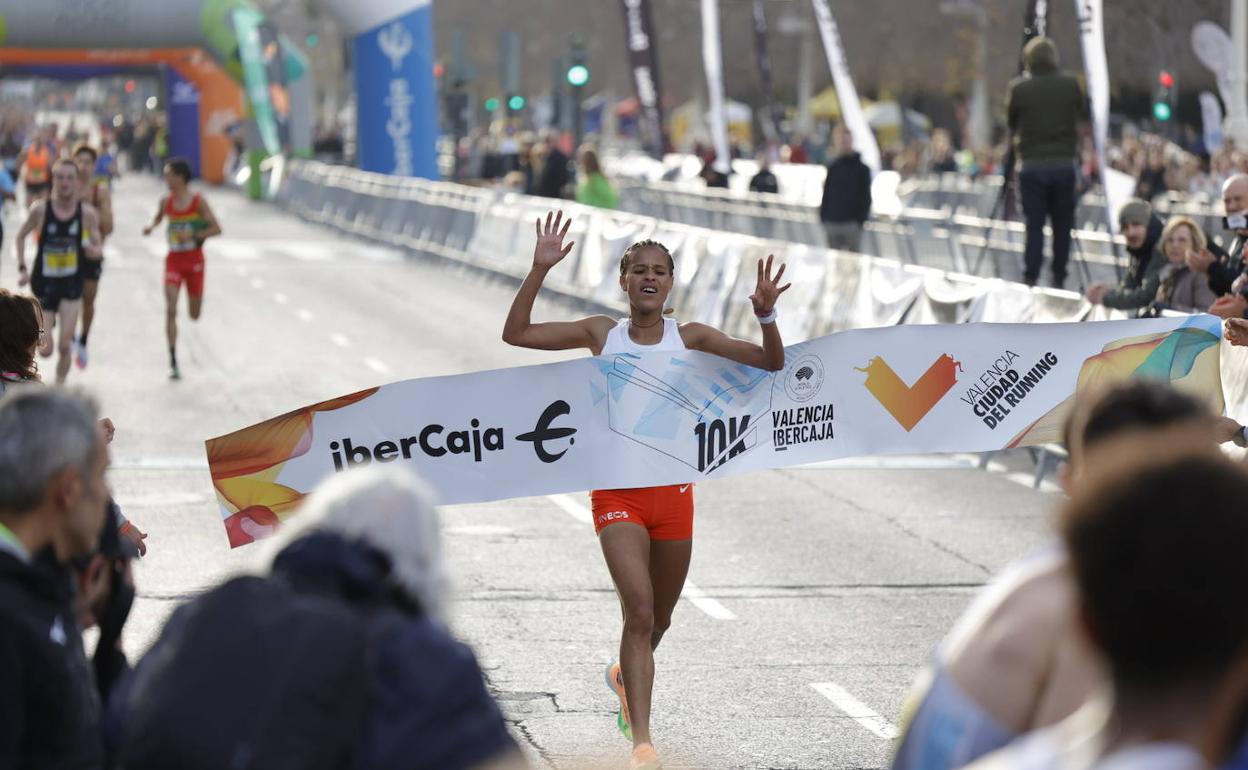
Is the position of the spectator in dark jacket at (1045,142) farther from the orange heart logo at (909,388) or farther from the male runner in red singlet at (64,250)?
the orange heart logo at (909,388)

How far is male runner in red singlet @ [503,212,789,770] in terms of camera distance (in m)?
6.82

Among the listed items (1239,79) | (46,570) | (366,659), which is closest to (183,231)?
(46,570)

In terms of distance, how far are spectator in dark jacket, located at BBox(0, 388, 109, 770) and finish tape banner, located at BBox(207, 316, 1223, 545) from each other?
351 cm

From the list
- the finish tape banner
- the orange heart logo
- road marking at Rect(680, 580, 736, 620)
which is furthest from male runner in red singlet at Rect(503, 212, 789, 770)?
road marking at Rect(680, 580, 736, 620)

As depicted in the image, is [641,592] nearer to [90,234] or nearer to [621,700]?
[621,700]

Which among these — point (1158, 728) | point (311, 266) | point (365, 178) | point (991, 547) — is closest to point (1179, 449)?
point (1158, 728)

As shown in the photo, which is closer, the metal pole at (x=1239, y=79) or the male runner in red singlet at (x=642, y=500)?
the male runner in red singlet at (x=642, y=500)

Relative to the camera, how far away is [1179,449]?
2561 mm

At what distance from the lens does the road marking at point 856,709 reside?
743 centimetres

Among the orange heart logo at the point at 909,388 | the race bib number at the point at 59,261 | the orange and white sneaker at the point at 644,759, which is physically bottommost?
the orange and white sneaker at the point at 644,759

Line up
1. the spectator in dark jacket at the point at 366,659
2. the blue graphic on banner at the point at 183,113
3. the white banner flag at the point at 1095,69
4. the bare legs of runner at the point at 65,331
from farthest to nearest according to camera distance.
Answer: the blue graphic on banner at the point at 183,113 → the white banner flag at the point at 1095,69 → the bare legs of runner at the point at 65,331 → the spectator in dark jacket at the point at 366,659

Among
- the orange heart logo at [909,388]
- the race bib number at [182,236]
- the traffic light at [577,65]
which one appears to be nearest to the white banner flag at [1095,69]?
the race bib number at [182,236]

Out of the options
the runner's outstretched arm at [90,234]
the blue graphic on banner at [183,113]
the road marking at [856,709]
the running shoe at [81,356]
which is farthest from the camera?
the blue graphic on banner at [183,113]

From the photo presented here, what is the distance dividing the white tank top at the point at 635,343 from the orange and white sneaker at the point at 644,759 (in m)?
1.49
